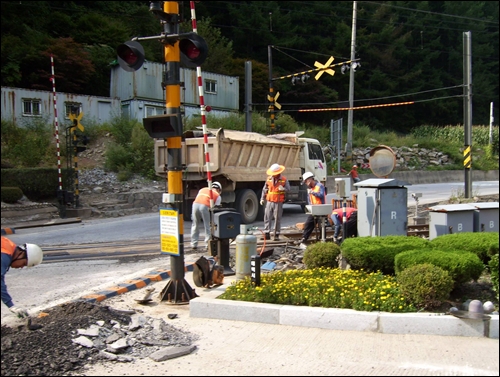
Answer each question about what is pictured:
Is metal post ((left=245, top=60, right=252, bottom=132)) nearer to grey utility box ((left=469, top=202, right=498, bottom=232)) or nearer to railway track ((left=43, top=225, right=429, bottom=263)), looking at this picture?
railway track ((left=43, top=225, right=429, bottom=263))

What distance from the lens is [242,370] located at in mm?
Result: 4660

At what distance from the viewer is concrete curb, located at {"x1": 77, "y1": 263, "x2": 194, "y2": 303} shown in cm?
721

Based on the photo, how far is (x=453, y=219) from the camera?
27.1 ft

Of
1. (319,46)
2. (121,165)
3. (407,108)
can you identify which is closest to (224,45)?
(319,46)

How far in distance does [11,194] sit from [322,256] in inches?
494

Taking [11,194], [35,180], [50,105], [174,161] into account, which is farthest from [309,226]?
[50,105]

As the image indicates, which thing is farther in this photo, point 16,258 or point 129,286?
point 129,286

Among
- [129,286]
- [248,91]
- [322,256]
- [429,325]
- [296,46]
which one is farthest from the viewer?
[296,46]

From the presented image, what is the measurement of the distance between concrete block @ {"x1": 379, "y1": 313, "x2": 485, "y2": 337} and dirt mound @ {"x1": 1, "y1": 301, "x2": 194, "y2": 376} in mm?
2109

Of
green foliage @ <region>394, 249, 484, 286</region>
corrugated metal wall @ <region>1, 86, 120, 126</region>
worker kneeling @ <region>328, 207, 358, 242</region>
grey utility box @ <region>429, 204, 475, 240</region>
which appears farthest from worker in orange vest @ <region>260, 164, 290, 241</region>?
corrugated metal wall @ <region>1, 86, 120, 126</region>

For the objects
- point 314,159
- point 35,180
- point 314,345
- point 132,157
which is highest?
point 132,157

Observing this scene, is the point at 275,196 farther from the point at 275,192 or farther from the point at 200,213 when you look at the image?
the point at 200,213

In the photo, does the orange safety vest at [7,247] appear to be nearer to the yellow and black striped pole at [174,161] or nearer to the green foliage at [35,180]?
the yellow and black striped pole at [174,161]

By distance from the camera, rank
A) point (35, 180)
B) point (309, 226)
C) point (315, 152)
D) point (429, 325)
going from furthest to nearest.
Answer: point (315, 152) → point (35, 180) → point (309, 226) → point (429, 325)
